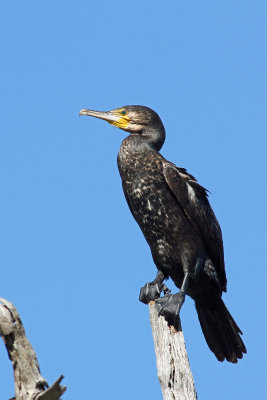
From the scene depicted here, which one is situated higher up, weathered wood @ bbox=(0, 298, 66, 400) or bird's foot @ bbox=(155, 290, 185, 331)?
bird's foot @ bbox=(155, 290, 185, 331)

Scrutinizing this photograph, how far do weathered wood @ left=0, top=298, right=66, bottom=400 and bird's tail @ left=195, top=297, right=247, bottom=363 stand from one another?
10.1 feet

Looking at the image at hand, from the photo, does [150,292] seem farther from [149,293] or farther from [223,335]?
[223,335]

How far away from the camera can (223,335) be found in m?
7.16

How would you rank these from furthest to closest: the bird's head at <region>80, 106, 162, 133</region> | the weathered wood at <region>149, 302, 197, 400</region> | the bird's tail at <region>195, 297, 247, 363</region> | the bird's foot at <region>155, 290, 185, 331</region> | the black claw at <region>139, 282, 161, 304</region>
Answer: the bird's head at <region>80, 106, 162, 133</region>, the bird's tail at <region>195, 297, 247, 363</region>, the black claw at <region>139, 282, 161, 304</region>, the bird's foot at <region>155, 290, 185, 331</region>, the weathered wood at <region>149, 302, 197, 400</region>

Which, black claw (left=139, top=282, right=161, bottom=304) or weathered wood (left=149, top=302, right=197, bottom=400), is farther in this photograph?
black claw (left=139, top=282, right=161, bottom=304)

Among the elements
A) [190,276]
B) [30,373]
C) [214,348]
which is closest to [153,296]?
[190,276]

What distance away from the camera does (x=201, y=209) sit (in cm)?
706

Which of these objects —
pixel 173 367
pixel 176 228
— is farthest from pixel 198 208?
pixel 173 367

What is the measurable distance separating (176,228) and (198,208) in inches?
11.0

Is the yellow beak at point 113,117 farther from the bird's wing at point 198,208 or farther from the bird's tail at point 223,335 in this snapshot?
the bird's tail at point 223,335

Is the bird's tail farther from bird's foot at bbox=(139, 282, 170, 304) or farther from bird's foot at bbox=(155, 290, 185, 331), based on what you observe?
bird's foot at bbox=(155, 290, 185, 331)

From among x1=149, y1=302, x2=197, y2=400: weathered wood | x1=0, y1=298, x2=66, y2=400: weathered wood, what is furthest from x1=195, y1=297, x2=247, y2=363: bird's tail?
x1=0, y1=298, x2=66, y2=400: weathered wood

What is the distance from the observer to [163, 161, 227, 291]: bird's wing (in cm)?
692

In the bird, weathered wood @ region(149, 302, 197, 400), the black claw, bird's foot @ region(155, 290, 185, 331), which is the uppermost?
the bird
